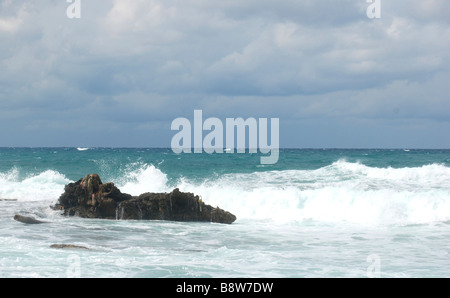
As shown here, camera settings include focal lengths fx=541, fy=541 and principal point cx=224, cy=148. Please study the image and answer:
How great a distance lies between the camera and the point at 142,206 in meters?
18.3

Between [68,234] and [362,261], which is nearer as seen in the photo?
[362,261]

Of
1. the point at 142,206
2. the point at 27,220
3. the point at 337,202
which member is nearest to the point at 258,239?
the point at 142,206

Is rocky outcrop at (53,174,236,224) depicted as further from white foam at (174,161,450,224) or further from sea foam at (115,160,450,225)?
white foam at (174,161,450,224)

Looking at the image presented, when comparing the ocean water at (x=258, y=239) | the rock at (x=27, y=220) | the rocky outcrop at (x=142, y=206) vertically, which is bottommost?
the ocean water at (x=258, y=239)

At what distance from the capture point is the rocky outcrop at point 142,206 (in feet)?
59.2

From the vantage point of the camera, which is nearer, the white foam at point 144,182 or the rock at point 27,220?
the rock at point 27,220

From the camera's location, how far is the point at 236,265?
10.9 m

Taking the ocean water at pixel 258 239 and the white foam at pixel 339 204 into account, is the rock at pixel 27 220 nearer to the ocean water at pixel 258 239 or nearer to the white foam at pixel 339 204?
the ocean water at pixel 258 239

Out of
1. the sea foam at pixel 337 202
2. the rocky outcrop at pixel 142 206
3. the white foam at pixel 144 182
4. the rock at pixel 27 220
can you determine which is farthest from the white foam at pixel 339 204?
the rock at pixel 27 220

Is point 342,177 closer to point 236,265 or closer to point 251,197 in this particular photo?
point 251,197

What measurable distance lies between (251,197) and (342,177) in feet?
43.9

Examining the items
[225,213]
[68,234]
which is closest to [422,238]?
[225,213]

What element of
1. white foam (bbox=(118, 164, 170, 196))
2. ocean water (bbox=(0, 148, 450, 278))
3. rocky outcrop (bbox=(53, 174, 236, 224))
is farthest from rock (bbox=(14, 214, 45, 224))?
white foam (bbox=(118, 164, 170, 196))
